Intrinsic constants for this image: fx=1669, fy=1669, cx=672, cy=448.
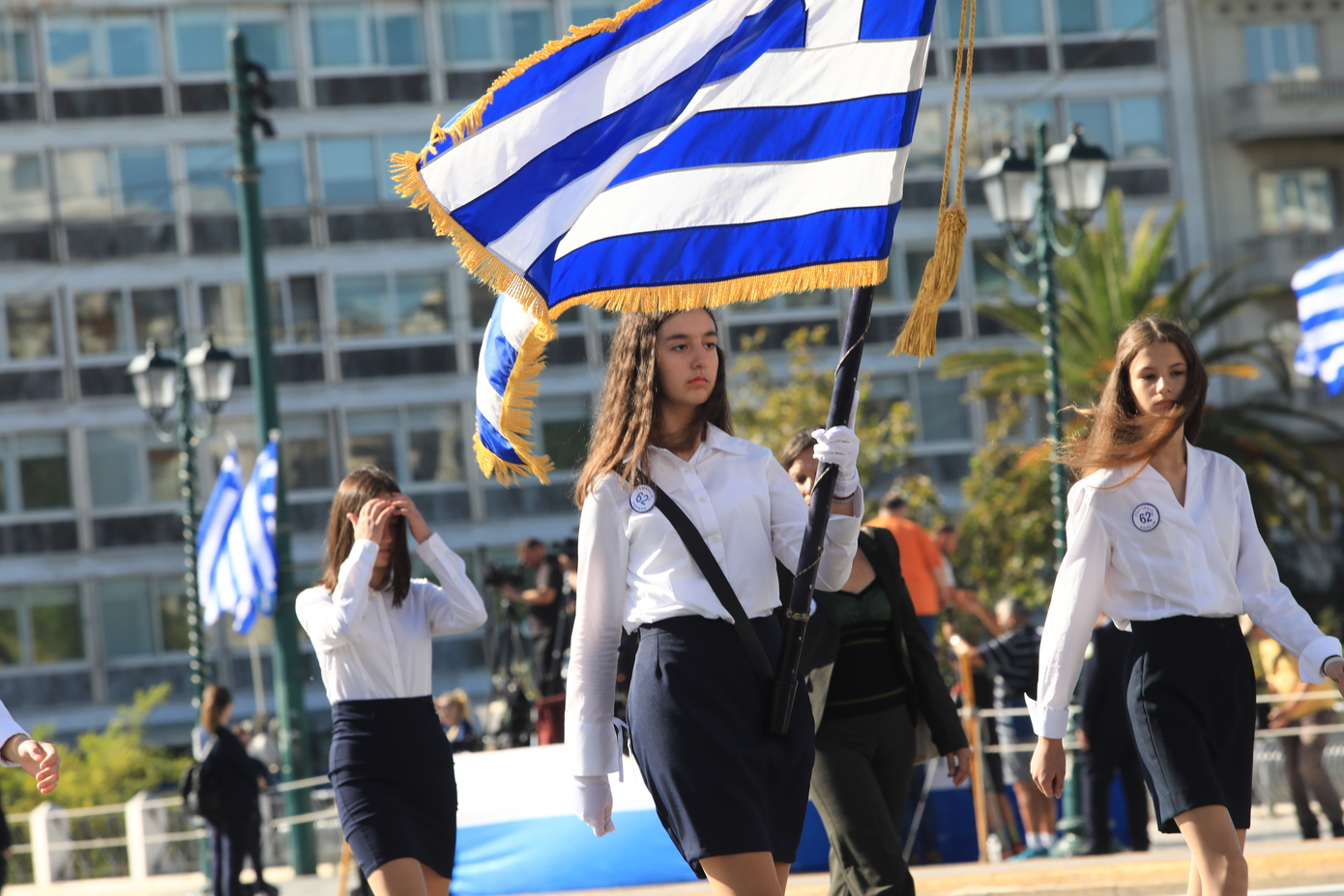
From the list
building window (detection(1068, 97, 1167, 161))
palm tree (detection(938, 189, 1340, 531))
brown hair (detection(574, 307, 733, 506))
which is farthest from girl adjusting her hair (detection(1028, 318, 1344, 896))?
building window (detection(1068, 97, 1167, 161))

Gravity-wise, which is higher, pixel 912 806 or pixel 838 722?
pixel 838 722

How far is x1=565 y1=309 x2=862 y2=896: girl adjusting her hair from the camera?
13.6ft

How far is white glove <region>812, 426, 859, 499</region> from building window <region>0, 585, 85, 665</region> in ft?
106

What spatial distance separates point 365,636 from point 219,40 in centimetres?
3163

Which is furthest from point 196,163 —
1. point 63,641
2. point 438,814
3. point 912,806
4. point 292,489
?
point 438,814

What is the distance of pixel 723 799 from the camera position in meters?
4.12

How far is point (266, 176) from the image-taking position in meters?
34.8

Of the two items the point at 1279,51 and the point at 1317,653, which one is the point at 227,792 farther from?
the point at 1279,51

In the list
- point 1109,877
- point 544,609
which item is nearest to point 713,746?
point 1109,877

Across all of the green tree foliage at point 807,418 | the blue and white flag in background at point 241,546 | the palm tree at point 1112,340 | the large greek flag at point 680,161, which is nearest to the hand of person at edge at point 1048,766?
the large greek flag at point 680,161

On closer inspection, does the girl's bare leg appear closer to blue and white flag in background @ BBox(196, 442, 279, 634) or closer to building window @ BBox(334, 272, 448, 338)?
blue and white flag in background @ BBox(196, 442, 279, 634)

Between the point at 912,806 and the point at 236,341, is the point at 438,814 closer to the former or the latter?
the point at 912,806

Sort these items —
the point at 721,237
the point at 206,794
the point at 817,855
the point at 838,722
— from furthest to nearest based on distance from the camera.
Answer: the point at 206,794 → the point at 817,855 → the point at 838,722 → the point at 721,237

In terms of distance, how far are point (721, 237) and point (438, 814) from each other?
2.39m
